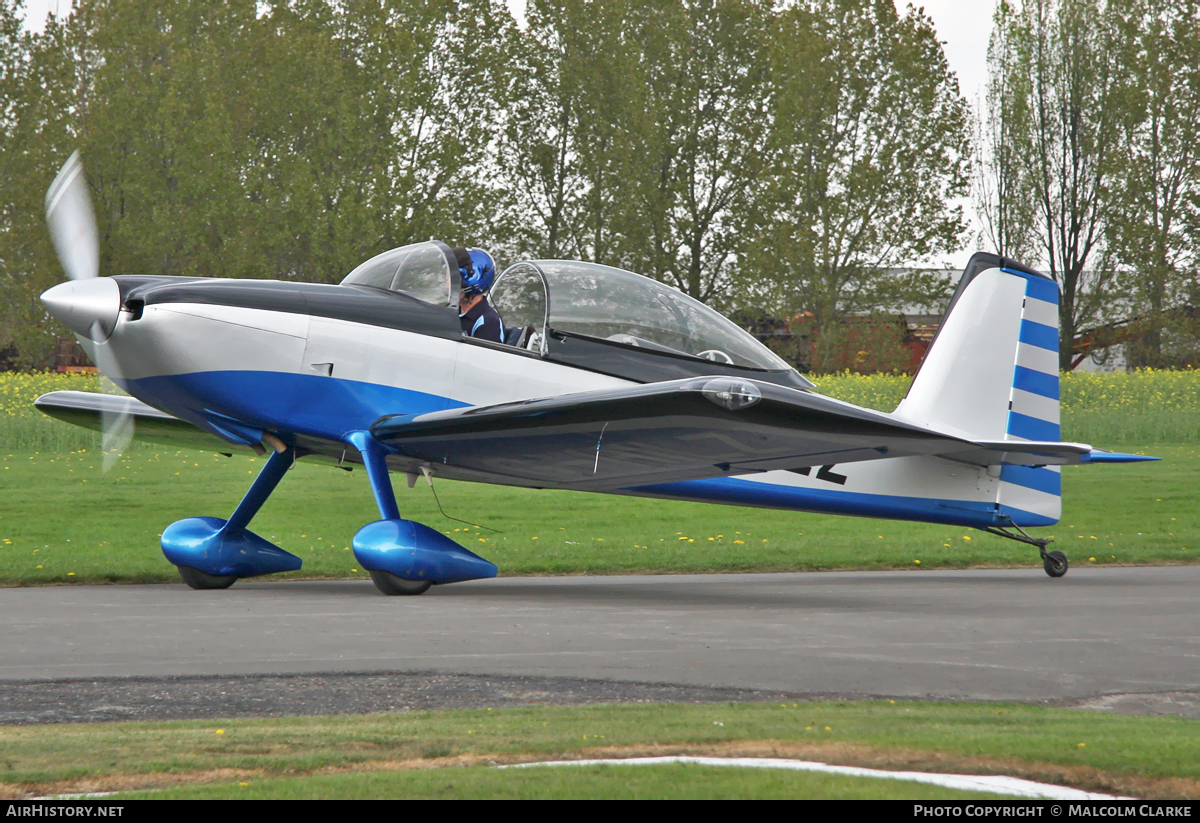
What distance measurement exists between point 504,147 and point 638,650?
2876cm

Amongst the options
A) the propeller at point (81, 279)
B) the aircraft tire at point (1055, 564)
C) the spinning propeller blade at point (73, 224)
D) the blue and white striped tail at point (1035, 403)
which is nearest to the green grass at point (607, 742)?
the propeller at point (81, 279)

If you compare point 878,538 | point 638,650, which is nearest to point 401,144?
point 878,538

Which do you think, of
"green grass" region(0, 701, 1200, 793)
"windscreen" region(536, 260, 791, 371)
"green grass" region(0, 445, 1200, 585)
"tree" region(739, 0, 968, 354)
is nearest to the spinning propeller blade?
"green grass" region(0, 445, 1200, 585)

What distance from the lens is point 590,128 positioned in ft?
109

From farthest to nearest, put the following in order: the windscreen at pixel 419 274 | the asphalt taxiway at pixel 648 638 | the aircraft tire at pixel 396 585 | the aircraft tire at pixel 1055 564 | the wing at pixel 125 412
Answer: the wing at pixel 125 412 < the aircraft tire at pixel 1055 564 < the windscreen at pixel 419 274 < the aircraft tire at pixel 396 585 < the asphalt taxiway at pixel 648 638

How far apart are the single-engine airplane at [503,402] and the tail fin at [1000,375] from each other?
3 centimetres

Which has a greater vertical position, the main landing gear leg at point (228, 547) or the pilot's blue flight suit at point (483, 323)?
the pilot's blue flight suit at point (483, 323)

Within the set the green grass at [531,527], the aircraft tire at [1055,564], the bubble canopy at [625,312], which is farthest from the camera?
the green grass at [531,527]

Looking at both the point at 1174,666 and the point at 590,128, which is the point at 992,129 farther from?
the point at 1174,666

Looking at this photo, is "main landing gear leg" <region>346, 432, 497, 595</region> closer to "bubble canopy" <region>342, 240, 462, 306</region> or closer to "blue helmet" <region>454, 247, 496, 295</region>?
"bubble canopy" <region>342, 240, 462, 306</region>

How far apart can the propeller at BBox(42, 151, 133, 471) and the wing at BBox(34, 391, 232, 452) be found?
94 mm

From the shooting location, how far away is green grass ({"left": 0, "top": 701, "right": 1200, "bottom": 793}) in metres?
2.95

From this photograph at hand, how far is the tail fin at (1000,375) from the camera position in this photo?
990cm

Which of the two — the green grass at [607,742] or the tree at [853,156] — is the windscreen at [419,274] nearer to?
the green grass at [607,742]
